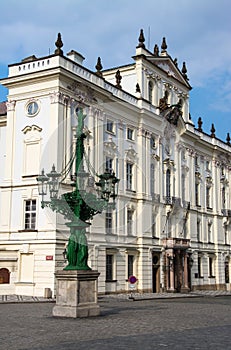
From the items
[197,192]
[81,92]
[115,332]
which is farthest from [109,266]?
[115,332]

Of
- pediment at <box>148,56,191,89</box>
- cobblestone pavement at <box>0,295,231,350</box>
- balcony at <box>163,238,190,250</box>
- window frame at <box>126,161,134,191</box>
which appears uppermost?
pediment at <box>148,56,191,89</box>

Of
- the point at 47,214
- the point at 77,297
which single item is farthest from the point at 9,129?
the point at 77,297

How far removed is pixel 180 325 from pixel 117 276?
21.8m

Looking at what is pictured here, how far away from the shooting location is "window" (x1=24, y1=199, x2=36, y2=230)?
115 ft

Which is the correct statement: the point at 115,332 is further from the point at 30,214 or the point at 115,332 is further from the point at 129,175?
the point at 129,175

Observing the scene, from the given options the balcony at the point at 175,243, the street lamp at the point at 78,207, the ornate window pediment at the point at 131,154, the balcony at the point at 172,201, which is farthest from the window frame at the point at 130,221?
the street lamp at the point at 78,207

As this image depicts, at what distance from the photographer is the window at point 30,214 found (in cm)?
3517

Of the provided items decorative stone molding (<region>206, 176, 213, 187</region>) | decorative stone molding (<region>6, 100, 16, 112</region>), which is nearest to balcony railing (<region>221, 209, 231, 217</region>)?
decorative stone molding (<region>206, 176, 213, 187</region>)

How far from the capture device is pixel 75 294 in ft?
65.3

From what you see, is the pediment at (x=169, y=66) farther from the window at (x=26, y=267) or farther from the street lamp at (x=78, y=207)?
the street lamp at (x=78, y=207)

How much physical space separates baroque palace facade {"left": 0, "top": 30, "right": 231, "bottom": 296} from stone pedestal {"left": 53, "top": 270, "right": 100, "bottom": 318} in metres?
12.7

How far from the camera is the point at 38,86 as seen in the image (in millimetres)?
36250

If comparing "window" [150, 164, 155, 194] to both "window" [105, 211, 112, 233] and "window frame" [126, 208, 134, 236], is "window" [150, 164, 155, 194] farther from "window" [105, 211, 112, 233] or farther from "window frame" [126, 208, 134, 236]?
"window" [105, 211, 112, 233]

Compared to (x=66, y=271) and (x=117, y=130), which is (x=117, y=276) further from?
(x=66, y=271)
